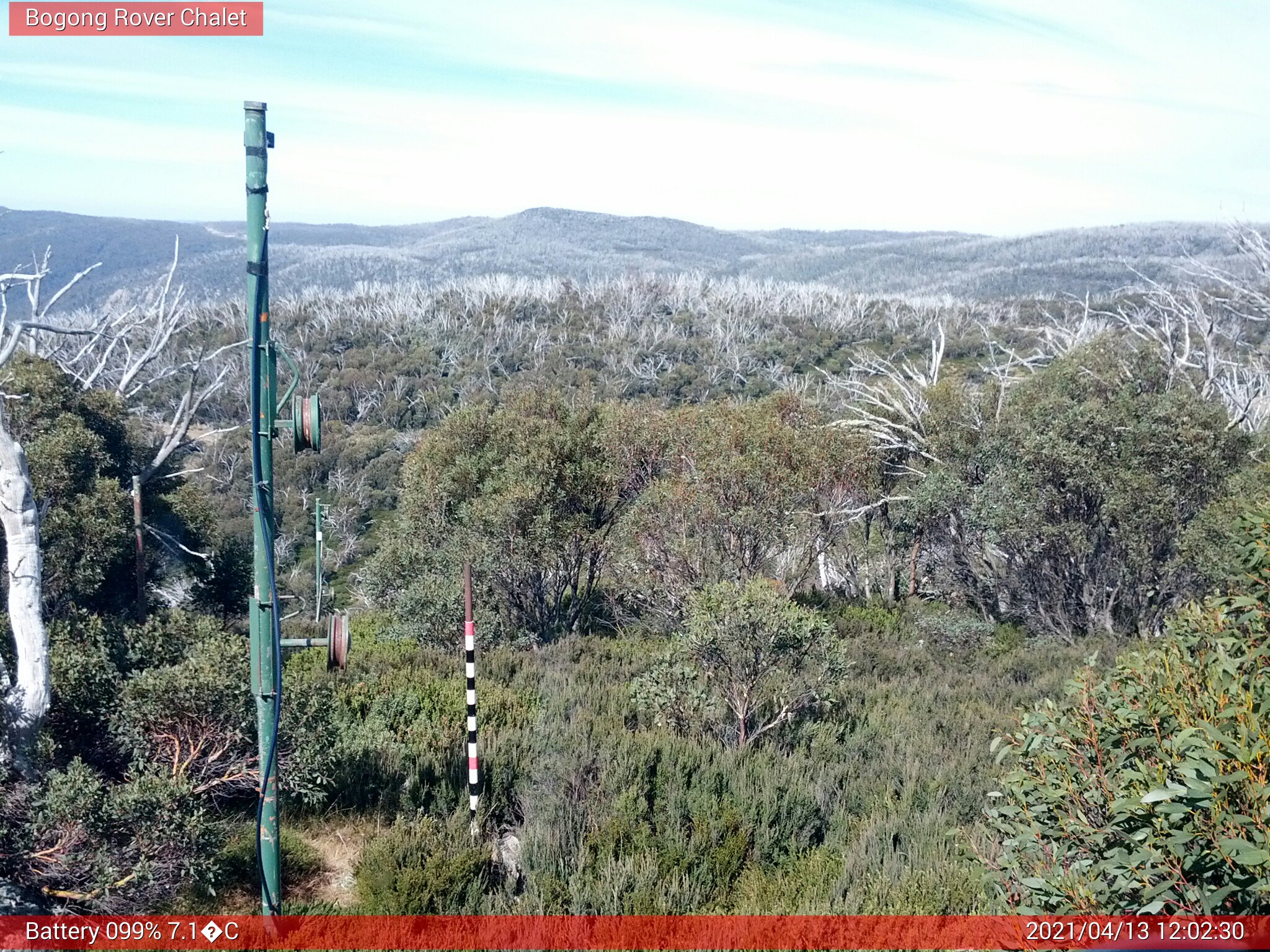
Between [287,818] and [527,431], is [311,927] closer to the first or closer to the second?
[287,818]

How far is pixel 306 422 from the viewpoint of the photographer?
3902 millimetres

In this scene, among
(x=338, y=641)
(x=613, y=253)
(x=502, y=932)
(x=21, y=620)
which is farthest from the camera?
(x=613, y=253)

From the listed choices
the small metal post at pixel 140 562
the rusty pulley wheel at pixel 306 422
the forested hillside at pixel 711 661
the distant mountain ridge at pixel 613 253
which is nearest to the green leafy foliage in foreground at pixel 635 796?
the forested hillside at pixel 711 661

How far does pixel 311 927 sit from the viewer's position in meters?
4.90

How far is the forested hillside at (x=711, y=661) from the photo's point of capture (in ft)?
12.1

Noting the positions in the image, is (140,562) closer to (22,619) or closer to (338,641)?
(22,619)

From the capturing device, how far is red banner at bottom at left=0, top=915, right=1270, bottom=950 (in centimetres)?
459

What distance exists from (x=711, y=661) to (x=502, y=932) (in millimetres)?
4180

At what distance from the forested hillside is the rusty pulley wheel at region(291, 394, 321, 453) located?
2382 millimetres

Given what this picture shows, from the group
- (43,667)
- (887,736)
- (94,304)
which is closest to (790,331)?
(94,304)

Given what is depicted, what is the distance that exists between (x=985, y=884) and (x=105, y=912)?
13.8ft

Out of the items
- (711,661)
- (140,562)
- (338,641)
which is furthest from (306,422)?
(140,562)

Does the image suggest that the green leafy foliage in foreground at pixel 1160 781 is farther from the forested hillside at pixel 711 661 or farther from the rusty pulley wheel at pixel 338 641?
the rusty pulley wheel at pixel 338 641

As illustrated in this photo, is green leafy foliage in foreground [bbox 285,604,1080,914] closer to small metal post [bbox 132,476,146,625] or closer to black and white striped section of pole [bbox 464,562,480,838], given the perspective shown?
black and white striped section of pole [bbox 464,562,480,838]
